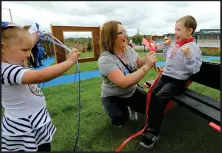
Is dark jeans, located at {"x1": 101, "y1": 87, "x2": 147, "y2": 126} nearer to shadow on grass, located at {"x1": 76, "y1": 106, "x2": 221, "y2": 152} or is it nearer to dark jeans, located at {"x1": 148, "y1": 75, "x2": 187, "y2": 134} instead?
dark jeans, located at {"x1": 148, "y1": 75, "x2": 187, "y2": 134}

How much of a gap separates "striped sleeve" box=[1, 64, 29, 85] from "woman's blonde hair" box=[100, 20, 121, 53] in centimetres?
112

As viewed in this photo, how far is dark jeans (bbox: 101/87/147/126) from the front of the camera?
227 cm

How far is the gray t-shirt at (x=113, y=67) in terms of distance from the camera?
213cm

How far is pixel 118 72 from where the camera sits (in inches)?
81.1

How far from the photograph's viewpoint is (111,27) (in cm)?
214

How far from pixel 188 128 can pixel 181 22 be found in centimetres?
144

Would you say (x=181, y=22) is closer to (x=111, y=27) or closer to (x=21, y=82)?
(x=111, y=27)

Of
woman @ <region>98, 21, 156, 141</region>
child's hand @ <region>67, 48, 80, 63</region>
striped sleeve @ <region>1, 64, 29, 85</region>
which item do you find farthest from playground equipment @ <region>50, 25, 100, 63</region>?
striped sleeve @ <region>1, 64, 29, 85</region>

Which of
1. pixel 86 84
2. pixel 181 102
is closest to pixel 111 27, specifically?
pixel 181 102

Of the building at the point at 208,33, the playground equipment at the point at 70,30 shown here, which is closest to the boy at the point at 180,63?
the playground equipment at the point at 70,30

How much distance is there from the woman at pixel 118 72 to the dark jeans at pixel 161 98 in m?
0.13

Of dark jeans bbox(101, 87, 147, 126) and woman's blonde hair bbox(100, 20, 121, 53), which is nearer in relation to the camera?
woman's blonde hair bbox(100, 20, 121, 53)

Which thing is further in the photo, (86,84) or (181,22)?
(86,84)

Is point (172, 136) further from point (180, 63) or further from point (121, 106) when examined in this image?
point (180, 63)
